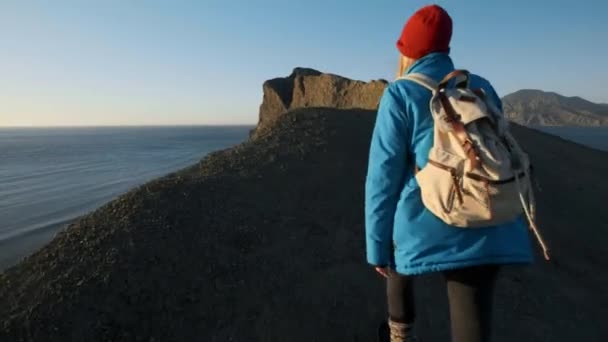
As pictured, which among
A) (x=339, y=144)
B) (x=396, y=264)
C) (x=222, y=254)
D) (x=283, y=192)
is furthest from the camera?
(x=339, y=144)

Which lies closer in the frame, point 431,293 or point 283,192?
point 431,293

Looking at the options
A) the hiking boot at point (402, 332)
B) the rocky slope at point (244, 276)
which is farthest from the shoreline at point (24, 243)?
the hiking boot at point (402, 332)

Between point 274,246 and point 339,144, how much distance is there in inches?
192

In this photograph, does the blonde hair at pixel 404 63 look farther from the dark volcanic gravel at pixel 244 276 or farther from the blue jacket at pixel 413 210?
the dark volcanic gravel at pixel 244 276

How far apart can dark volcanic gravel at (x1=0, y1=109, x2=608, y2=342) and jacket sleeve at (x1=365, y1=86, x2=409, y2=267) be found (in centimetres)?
277

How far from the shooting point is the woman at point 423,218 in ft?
7.96

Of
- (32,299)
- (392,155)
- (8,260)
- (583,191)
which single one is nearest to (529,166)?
(392,155)

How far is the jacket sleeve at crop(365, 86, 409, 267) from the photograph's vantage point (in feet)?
8.34

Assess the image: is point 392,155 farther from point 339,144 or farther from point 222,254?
point 339,144

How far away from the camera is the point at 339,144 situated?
436 inches

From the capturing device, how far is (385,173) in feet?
8.54

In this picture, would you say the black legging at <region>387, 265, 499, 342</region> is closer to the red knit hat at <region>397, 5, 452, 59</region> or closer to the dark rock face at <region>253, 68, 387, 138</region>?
the red knit hat at <region>397, 5, 452, 59</region>

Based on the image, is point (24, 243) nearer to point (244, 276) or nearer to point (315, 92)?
point (244, 276)

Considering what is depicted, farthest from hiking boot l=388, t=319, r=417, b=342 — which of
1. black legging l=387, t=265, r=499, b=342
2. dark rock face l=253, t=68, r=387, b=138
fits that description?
dark rock face l=253, t=68, r=387, b=138
